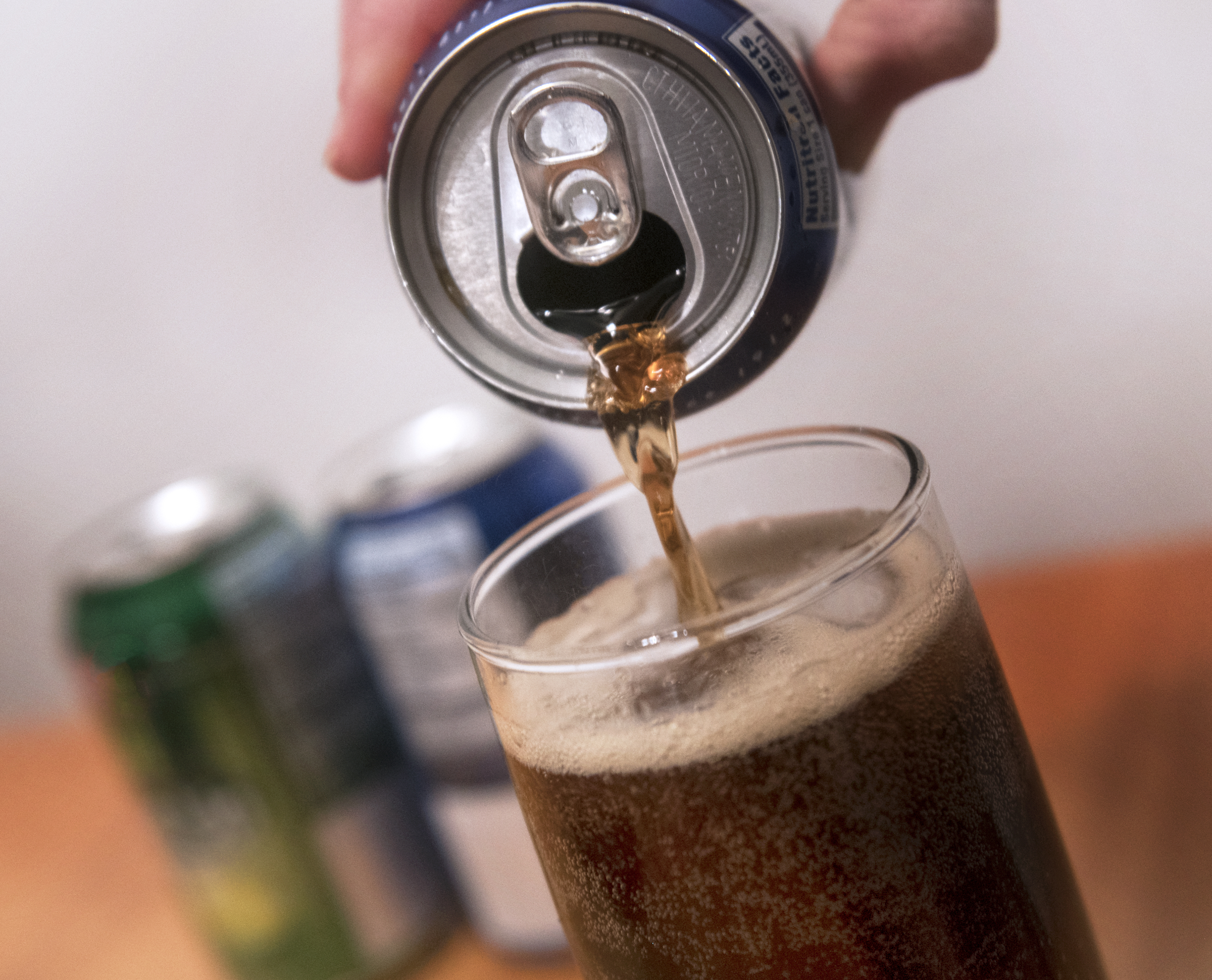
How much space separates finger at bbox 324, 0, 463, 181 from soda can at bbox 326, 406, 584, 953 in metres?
0.24

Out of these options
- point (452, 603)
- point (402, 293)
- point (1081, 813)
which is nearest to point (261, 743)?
point (452, 603)

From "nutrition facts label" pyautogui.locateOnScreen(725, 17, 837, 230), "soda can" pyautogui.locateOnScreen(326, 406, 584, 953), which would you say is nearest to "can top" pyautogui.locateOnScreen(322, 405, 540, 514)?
"soda can" pyautogui.locateOnScreen(326, 406, 584, 953)

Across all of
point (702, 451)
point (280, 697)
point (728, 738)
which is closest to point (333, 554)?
point (280, 697)

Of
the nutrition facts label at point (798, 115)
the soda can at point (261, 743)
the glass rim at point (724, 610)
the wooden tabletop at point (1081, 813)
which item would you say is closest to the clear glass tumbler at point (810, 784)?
the glass rim at point (724, 610)

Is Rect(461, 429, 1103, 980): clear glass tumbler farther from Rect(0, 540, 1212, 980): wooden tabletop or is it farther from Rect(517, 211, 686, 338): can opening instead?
Rect(0, 540, 1212, 980): wooden tabletop

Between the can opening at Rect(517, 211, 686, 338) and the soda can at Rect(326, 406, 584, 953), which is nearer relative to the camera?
the can opening at Rect(517, 211, 686, 338)

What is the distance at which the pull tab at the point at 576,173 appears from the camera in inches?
16.6

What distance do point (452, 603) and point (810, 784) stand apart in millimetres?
355

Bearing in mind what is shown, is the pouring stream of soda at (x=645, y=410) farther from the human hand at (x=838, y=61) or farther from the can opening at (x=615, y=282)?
the human hand at (x=838, y=61)

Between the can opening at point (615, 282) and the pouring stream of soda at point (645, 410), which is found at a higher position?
the can opening at point (615, 282)

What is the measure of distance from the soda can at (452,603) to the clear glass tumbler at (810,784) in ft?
0.89

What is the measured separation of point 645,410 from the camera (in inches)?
17.0

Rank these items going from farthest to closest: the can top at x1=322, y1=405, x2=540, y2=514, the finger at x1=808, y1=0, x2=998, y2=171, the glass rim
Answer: the can top at x1=322, y1=405, x2=540, y2=514, the finger at x1=808, y1=0, x2=998, y2=171, the glass rim

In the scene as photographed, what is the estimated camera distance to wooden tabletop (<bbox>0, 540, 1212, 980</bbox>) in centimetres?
61
